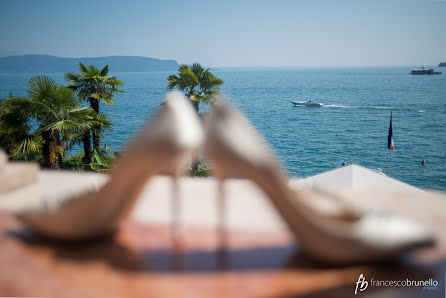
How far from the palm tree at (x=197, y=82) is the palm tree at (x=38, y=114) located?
15.6 ft

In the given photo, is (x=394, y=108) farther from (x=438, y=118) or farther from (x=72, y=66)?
(x=72, y=66)

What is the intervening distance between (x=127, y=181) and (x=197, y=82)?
11.4 metres

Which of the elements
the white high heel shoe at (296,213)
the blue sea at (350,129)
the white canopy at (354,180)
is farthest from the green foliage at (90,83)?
the white high heel shoe at (296,213)

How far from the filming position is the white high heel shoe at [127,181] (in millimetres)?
2496

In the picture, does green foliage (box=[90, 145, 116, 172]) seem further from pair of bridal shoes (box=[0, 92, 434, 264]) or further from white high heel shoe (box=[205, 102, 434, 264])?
white high heel shoe (box=[205, 102, 434, 264])

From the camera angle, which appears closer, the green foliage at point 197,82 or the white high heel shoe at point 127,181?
the white high heel shoe at point 127,181

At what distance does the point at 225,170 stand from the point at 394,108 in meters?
65.7

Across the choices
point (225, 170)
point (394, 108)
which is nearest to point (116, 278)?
point (225, 170)

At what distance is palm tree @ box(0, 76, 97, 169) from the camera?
9023mm

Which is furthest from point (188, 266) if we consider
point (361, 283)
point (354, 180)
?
point (354, 180)

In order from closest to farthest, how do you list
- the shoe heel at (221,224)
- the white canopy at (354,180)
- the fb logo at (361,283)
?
the fb logo at (361,283) < the shoe heel at (221,224) < the white canopy at (354,180)

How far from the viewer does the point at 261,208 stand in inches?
157

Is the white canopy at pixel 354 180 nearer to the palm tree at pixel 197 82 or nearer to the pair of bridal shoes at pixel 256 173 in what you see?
the pair of bridal shoes at pixel 256 173

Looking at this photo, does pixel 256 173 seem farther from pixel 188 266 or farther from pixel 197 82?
pixel 197 82
